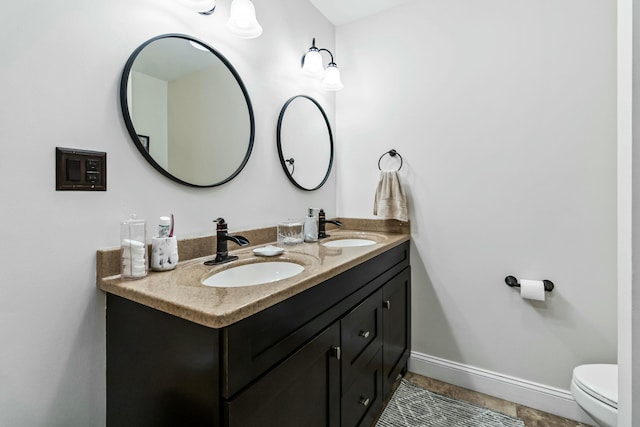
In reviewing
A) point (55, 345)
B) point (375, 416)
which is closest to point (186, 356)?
point (55, 345)

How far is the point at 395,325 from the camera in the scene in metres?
1.71

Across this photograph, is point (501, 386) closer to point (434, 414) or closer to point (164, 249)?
point (434, 414)

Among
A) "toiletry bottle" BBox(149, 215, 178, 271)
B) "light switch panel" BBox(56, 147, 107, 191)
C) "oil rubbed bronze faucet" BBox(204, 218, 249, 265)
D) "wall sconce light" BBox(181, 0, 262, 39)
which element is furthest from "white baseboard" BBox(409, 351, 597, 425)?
"wall sconce light" BBox(181, 0, 262, 39)

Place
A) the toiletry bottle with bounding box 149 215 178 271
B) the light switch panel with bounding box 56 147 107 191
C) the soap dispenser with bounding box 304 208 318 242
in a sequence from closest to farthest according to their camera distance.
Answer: the light switch panel with bounding box 56 147 107 191 < the toiletry bottle with bounding box 149 215 178 271 < the soap dispenser with bounding box 304 208 318 242

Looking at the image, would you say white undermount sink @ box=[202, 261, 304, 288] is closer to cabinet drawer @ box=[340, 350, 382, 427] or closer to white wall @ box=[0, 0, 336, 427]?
white wall @ box=[0, 0, 336, 427]

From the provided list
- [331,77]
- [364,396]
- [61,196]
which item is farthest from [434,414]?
[331,77]

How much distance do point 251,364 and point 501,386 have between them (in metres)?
1.69

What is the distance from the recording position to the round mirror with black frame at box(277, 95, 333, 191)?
176 centimetres

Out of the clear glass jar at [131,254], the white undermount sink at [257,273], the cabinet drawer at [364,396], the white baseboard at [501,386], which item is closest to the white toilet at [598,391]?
the white baseboard at [501,386]

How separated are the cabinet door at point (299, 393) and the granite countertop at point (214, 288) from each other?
0.64ft

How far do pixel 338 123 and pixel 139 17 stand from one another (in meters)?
1.43

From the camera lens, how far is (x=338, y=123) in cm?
225

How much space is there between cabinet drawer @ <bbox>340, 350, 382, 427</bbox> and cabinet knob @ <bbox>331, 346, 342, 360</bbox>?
18cm

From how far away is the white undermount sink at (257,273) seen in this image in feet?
3.74
